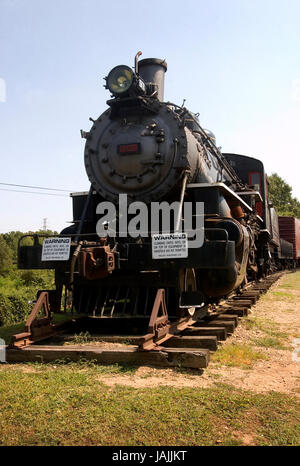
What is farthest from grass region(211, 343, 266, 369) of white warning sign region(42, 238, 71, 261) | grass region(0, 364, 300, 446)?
white warning sign region(42, 238, 71, 261)

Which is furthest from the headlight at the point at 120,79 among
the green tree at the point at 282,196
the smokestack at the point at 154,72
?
the green tree at the point at 282,196

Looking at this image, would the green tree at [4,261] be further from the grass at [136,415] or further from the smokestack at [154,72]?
the grass at [136,415]

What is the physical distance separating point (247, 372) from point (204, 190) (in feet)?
8.86

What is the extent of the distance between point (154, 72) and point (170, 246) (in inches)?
127

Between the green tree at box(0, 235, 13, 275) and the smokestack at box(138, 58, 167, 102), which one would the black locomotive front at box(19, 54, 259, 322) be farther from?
the green tree at box(0, 235, 13, 275)

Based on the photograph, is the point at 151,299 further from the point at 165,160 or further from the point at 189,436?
the point at 189,436

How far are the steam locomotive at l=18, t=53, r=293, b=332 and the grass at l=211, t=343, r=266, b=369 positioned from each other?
25.1 inches

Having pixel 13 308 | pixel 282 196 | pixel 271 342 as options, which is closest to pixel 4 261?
Result: pixel 13 308

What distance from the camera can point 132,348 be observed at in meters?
4.40

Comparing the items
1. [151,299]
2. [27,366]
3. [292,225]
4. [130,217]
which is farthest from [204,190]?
[292,225]

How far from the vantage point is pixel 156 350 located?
423 centimetres

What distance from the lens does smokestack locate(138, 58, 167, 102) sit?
662cm

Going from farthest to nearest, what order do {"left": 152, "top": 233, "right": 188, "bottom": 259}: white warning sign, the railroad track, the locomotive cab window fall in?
the locomotive cab window
{"left": 152, "top": 233, "right": 188, "bottom": 259}: white warning sign
the railroad track

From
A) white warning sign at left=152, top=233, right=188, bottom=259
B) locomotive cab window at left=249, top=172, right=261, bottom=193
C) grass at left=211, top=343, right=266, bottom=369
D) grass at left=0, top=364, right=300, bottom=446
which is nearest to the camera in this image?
grass at left=0, top=364, right=300, bottom=446
